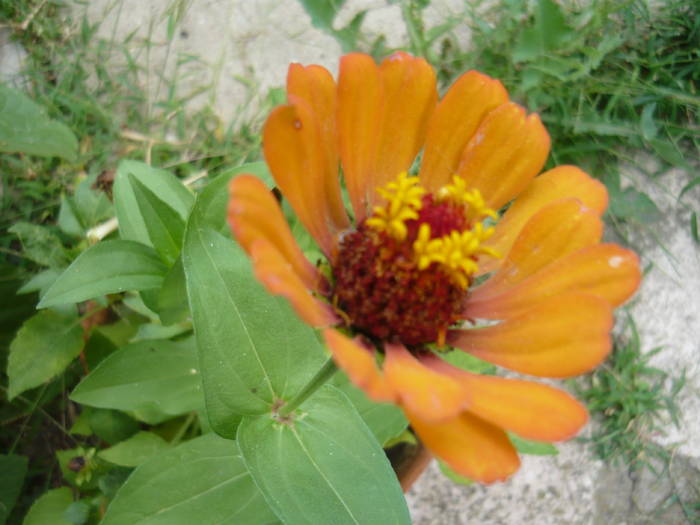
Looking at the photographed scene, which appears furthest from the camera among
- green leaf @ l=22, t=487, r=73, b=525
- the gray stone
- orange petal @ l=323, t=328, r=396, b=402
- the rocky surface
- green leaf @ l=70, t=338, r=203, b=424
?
the gray stone

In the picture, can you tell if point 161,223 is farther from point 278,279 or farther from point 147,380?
point 278,279

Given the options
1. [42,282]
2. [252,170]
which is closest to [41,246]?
[42,282]

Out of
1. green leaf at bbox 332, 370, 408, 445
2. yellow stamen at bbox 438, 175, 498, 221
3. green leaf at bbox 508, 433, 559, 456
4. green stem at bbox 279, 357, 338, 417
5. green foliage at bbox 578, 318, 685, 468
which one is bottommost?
green foliage at bbox 578, 318, 685, 468

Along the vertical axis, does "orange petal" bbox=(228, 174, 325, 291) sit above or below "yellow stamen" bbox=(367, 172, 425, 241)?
above

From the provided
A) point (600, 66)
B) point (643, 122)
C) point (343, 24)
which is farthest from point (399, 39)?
point (643, 122)

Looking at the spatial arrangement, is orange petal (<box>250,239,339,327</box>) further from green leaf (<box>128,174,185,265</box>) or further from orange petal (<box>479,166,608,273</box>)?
green leaf (<box>128,174,185,265</box>)

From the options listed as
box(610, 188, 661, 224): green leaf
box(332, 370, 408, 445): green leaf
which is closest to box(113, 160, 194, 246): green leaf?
box(332, 370, 408, 445): green leaf
